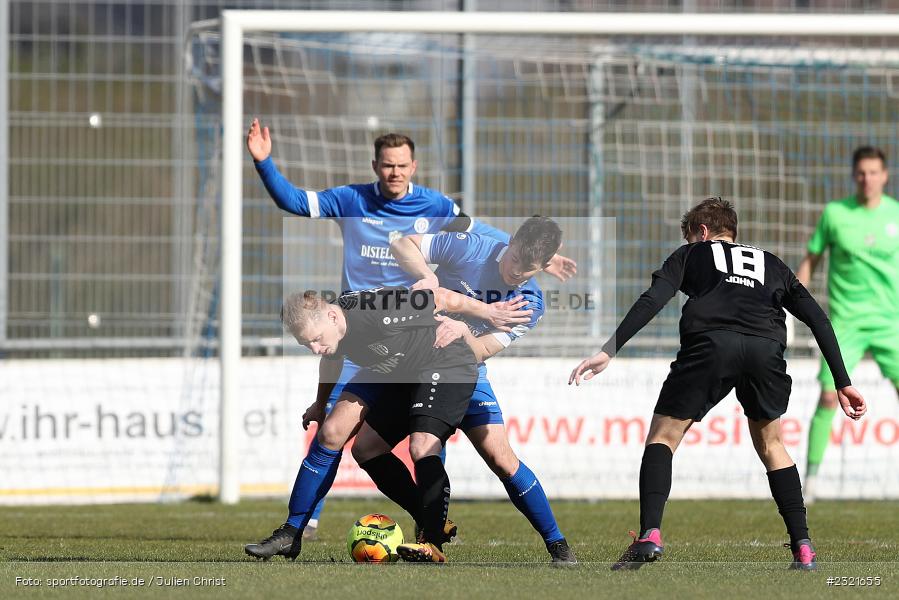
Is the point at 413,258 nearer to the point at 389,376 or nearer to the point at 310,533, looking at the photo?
the point at 389,376

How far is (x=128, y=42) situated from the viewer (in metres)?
11.3

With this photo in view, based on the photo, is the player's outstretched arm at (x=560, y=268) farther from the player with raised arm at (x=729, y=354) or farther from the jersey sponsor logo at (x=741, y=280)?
the jersey sponsor logo at (x=741, y=280)

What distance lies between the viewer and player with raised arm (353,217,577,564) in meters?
6.73

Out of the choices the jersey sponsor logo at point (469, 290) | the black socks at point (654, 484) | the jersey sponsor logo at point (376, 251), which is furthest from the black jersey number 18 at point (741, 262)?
the jersey sponsor logo at point (376, 251)

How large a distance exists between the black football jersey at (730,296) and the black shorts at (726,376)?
5 centimetres

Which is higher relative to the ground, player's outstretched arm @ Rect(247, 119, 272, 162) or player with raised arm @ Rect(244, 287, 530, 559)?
player's outstretched arm @ Rect(247, 119, 272, 162)

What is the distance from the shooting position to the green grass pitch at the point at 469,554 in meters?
5.65

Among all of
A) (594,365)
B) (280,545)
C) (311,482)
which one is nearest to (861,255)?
(594,365)

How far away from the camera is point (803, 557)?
249 inches

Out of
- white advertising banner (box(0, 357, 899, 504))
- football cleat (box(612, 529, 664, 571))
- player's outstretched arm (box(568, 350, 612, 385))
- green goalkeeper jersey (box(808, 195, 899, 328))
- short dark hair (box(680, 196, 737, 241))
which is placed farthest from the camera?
white advertising banner (box(0, 357, 899, 504))

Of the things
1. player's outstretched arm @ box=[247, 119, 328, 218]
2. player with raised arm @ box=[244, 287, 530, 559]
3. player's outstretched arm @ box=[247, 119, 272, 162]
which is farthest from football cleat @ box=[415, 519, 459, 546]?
player's outstretched arm @ box=[247, 119, 272, 162]

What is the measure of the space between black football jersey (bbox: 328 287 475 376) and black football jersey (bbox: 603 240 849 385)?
86 cm

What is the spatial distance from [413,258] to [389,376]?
80 centimetres

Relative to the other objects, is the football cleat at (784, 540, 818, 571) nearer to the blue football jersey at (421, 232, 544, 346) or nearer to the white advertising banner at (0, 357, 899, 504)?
Answer: the blue football jersey at (421, 232, 544, 346)
